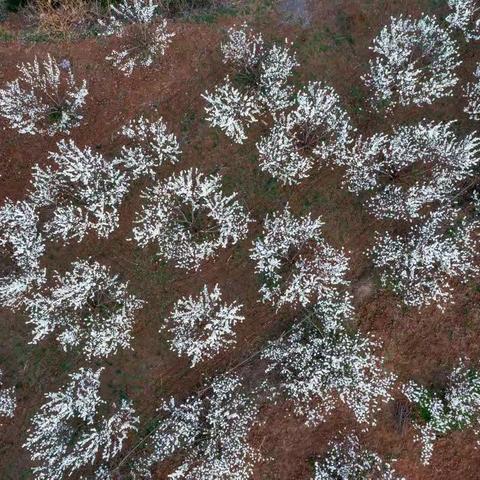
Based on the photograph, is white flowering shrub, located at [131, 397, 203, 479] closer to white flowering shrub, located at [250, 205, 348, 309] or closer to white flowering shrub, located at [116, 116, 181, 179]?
white flowering shrub, located at [250, 205, 348, 309]

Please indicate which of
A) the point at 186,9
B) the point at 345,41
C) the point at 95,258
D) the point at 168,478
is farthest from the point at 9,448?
the point at 345,41

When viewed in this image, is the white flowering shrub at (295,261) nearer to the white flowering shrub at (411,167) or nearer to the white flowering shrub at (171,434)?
the white flowering shrub at (411,167)

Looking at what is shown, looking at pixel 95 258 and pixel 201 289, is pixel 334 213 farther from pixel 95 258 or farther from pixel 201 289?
pixel 95 258

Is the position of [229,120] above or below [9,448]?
above

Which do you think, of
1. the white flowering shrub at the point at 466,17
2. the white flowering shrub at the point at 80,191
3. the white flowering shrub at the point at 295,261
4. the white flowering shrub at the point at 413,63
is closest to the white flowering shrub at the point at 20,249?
the white flowering shrub at the point at 80,191

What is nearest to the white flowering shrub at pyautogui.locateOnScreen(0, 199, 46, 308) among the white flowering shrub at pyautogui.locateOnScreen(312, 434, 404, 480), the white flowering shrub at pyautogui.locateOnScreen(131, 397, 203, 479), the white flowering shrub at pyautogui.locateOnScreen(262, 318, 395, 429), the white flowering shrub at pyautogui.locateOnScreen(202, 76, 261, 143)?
the white flowering shrub at pyautogui.locateOnScreen(131, 397, 203, 479)

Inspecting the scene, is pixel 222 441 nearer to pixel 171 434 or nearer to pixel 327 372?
pixel 171 434
